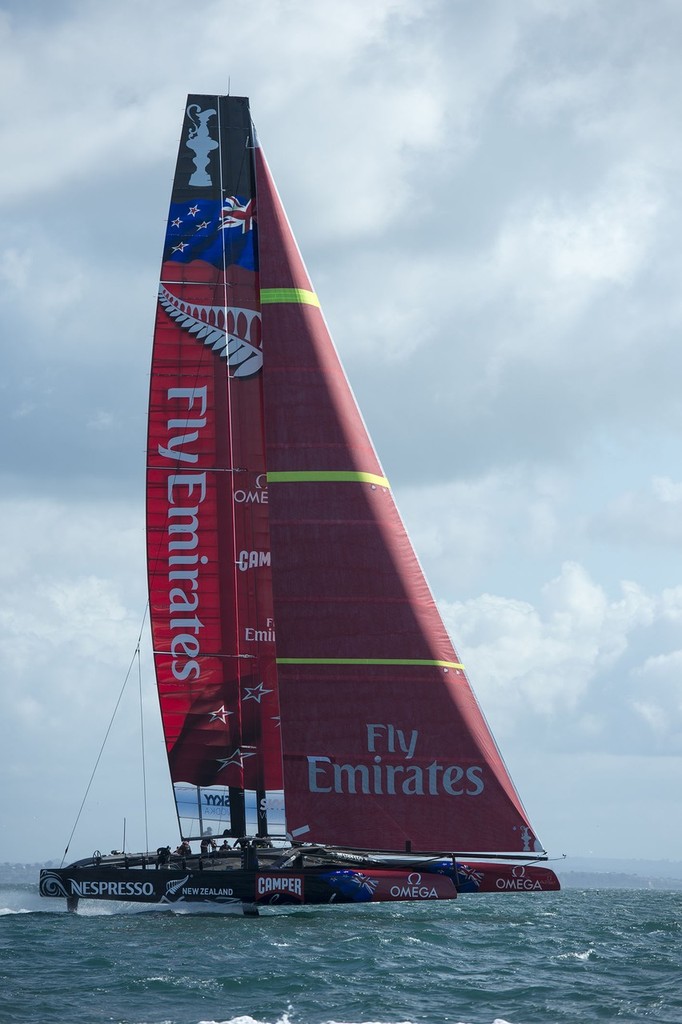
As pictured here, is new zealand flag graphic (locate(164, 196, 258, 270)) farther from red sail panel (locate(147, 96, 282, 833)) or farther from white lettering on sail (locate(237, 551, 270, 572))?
white lettering on sail (locate(237, 551, 270, 572))

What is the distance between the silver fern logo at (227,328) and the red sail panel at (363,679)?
371 cm

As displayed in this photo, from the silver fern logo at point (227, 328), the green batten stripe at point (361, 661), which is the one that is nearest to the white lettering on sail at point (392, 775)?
the green batten stripe at point (361, 661)

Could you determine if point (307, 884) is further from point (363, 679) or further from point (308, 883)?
point (363, 679)

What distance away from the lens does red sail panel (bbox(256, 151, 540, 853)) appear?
30609 mm

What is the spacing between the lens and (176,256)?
36094mm

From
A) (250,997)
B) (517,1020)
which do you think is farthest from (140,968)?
(517,1020)

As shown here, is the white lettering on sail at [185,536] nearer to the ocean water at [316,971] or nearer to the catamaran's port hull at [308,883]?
the catamaran's port hull at [308,883]

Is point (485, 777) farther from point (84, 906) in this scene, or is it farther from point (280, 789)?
point (84, 906)

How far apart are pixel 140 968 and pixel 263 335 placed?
1543 cm

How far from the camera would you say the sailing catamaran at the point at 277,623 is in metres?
30.7

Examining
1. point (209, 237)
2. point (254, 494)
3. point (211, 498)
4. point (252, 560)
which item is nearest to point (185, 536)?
point (211, 498)

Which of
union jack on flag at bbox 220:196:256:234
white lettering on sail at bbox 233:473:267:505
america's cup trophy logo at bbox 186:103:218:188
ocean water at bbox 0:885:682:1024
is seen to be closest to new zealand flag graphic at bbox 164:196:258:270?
union jack on flag at bbox 220:196:256:234

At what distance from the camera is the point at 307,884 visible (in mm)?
30422

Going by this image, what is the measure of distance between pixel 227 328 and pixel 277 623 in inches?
331
